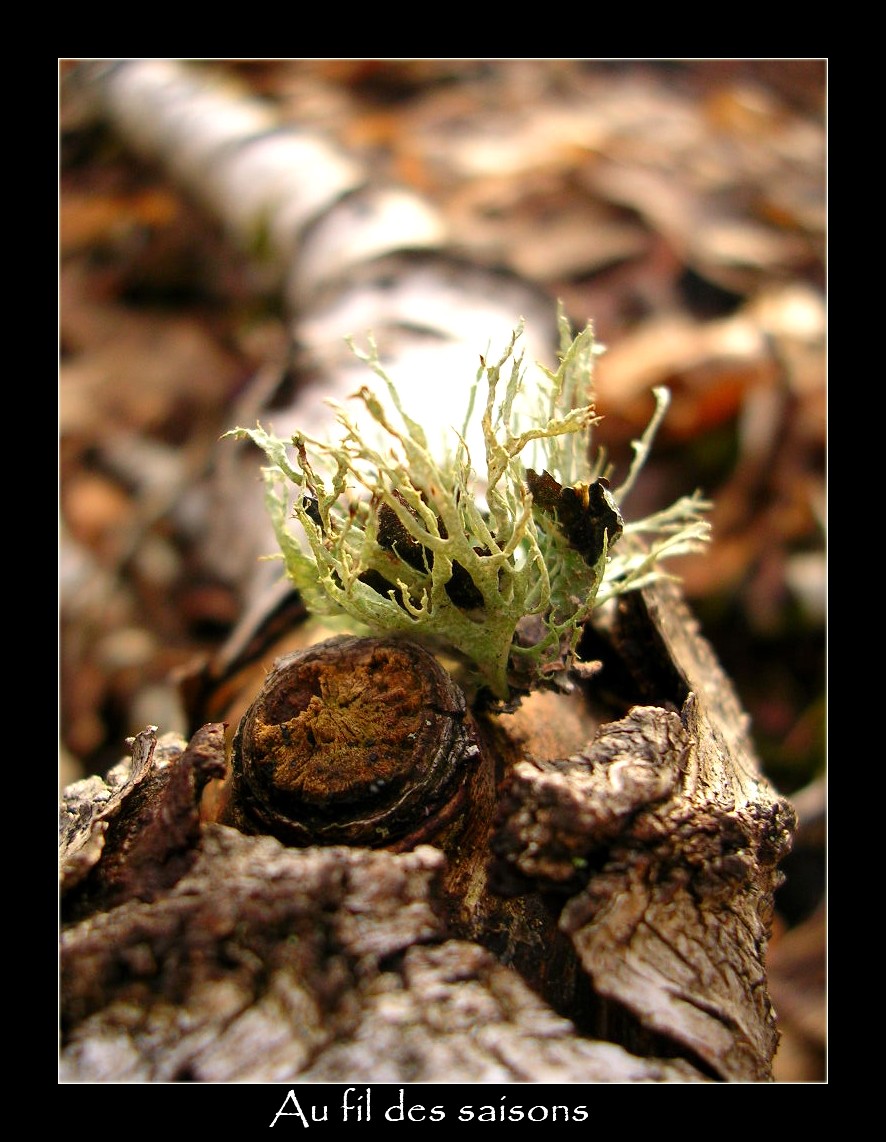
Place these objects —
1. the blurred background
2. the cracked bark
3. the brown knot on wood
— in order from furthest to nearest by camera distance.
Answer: the blurred background → the brown knot on wood → the cracked bark

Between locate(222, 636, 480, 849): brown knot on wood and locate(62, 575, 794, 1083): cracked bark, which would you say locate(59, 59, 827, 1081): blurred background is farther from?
locate(62, 575, 794, 1083): cracked bark

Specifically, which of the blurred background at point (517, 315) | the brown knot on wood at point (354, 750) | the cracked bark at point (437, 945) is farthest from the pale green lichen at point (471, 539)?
the blurred background at point (517, 315)

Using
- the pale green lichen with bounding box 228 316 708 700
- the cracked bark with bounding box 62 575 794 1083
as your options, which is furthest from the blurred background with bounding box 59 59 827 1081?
the cracked bark with bounding box 62 575 794 1083

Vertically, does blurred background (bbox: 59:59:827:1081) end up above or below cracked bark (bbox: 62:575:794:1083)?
above

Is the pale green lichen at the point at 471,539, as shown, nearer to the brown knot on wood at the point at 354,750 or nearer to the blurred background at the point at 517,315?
the brown knot on wood at the point at 354,750

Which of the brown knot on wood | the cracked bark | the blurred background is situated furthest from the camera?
the blurred background

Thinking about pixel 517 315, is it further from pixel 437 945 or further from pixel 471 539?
pixel 437 945
